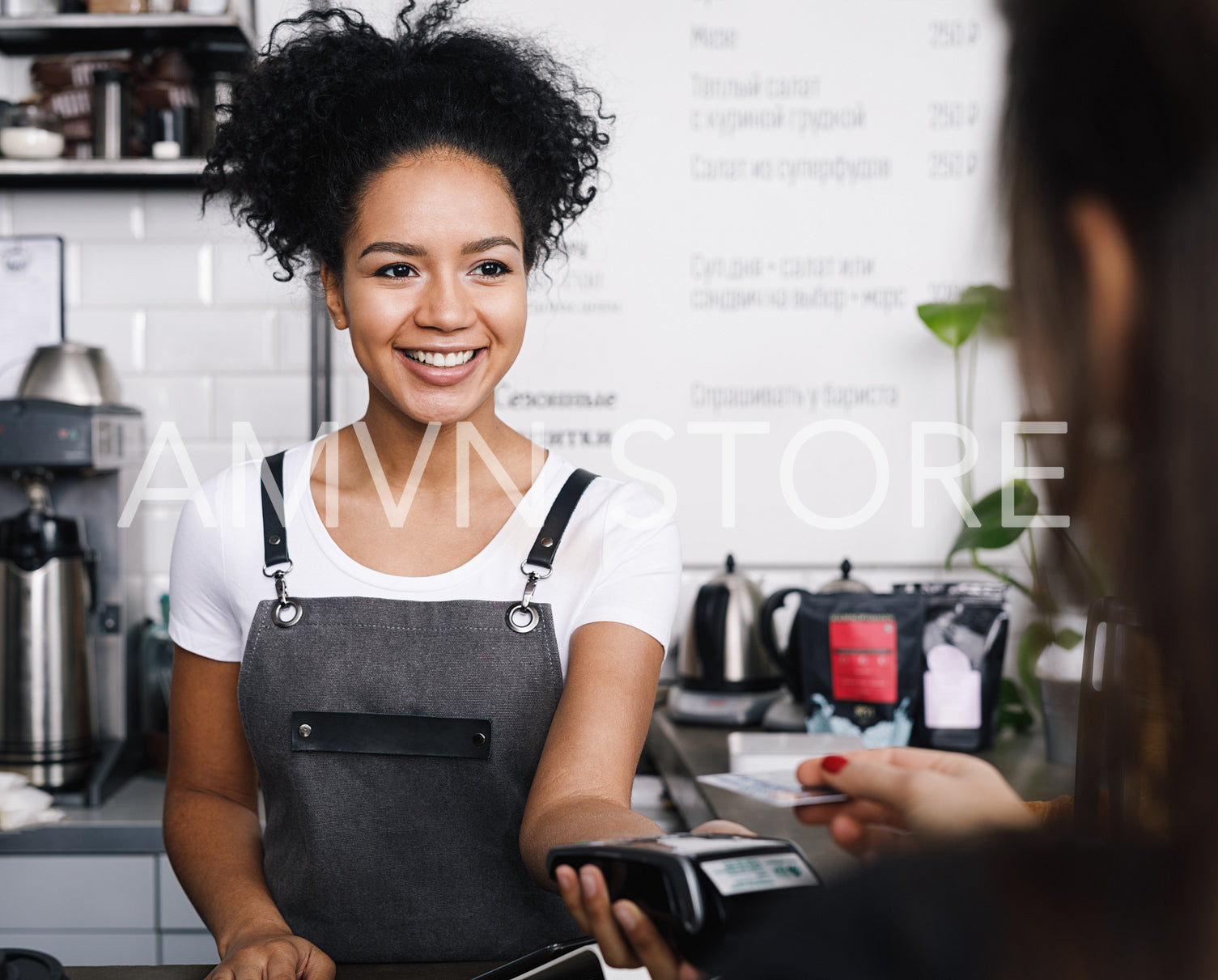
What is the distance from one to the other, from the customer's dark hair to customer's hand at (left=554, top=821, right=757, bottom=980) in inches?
15.4

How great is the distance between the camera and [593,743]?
39.7 inches

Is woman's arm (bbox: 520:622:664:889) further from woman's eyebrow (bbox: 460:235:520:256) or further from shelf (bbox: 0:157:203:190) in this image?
shelf (bbox: 0:157:203:190)

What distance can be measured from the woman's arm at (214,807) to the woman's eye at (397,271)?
1.57 feet

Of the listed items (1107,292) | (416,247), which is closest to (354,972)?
(416,247)

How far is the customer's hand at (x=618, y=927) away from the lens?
24.5 inches

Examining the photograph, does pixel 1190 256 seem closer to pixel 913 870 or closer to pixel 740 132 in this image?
pixel 913 870

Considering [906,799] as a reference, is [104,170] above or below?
above

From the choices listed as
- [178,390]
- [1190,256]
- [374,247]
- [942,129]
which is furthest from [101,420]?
[1190,256]

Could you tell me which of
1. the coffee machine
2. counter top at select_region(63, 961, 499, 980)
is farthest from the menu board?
counter top at select_region(63, 961, 499, 980)

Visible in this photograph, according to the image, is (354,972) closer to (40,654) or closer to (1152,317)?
(1152,317)

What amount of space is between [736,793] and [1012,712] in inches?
30.0

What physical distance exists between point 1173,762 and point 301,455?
3.64ft

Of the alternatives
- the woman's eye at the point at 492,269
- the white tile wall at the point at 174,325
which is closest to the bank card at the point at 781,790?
the woman's eye at the point at 492,269

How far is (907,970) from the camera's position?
0.31 metres
